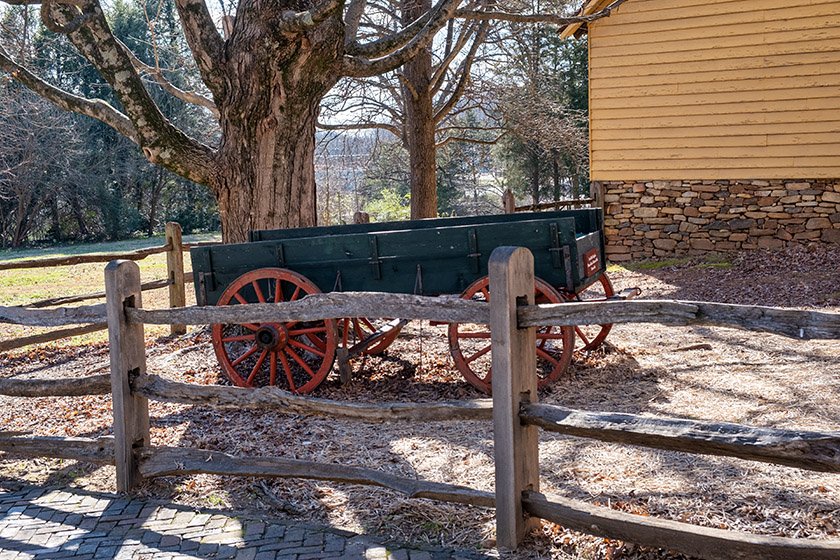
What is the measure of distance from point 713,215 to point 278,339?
33.0 ft

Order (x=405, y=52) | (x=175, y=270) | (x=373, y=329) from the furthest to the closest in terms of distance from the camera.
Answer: (x=175, y=270) → (x=405, y=52) → (x=373, y=329)

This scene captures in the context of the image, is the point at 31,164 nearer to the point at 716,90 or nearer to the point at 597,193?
the point at 597,193

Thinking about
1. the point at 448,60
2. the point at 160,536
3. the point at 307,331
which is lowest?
the point at 160,536

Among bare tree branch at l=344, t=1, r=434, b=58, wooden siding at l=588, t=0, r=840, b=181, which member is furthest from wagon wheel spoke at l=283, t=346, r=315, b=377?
wooden siding at l=588, t=0, r=840, b=181

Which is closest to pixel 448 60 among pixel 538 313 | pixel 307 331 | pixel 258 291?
pixel 258 291

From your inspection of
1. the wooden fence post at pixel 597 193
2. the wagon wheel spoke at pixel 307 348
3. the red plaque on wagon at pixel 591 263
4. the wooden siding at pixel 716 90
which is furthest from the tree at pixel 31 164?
the red plaque on wagon at pixel 591 263

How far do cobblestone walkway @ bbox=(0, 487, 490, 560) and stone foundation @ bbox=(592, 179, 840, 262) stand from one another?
11660 mm

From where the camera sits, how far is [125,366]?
170 inches

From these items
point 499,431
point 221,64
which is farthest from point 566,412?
point 221,64

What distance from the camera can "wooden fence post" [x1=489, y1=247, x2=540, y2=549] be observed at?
3346mm

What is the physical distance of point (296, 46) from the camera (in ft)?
23.3

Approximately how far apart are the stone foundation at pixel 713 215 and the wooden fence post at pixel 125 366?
11.3 m

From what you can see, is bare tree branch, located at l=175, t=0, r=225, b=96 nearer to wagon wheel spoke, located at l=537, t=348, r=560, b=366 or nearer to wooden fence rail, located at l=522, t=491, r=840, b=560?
wagon wheel spoke, located at l=537, t=348, r=560, b=366

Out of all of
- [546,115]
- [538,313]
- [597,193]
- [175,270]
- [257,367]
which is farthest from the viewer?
[546,115]
